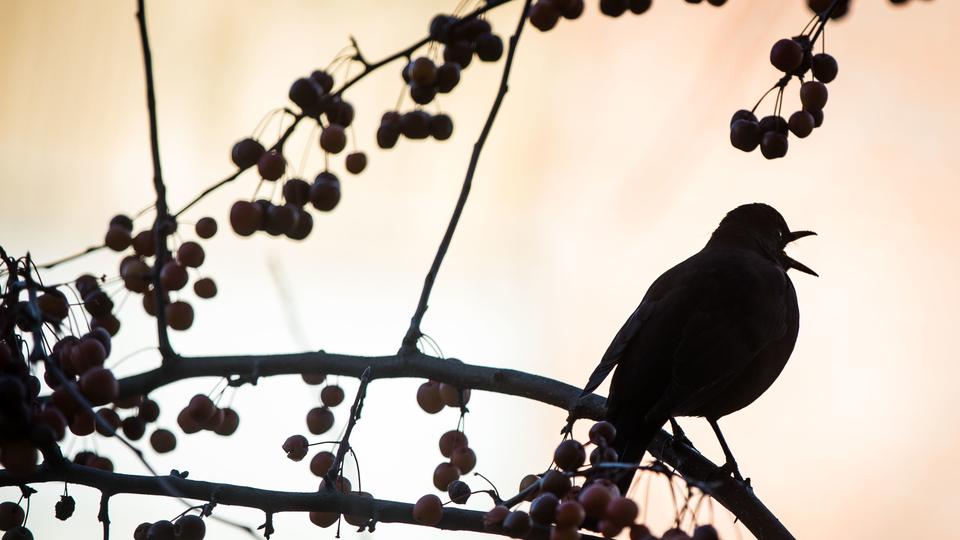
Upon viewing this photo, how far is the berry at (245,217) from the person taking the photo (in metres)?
2.08

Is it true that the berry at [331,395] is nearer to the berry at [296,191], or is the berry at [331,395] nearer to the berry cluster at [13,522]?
the berry at [296,191]

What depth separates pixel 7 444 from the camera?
168 cm

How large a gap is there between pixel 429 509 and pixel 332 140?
0.80m

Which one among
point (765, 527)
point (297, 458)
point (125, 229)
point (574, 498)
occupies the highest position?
point (125, 229)

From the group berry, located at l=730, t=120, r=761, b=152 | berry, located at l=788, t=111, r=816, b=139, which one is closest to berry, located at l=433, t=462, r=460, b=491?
berry, located at l=730, t=120, r=761, b=152

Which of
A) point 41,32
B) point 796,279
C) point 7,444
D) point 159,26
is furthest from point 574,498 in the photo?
point 796,279

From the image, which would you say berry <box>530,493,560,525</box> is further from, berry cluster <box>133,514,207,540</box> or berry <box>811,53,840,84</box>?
berry <box>811,53,840,84</box>

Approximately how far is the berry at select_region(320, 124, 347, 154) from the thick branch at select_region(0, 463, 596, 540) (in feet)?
2.31

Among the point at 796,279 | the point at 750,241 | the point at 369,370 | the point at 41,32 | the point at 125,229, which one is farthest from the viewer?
the point at 796,279

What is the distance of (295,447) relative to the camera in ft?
7.20

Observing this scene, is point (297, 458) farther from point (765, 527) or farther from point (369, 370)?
point (765, 527)

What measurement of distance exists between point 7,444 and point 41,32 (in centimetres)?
156

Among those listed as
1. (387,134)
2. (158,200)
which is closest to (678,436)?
(387,134)

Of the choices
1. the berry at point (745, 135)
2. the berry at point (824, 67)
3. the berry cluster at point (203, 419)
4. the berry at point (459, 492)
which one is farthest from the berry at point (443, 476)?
the berry at point (824, 67)
